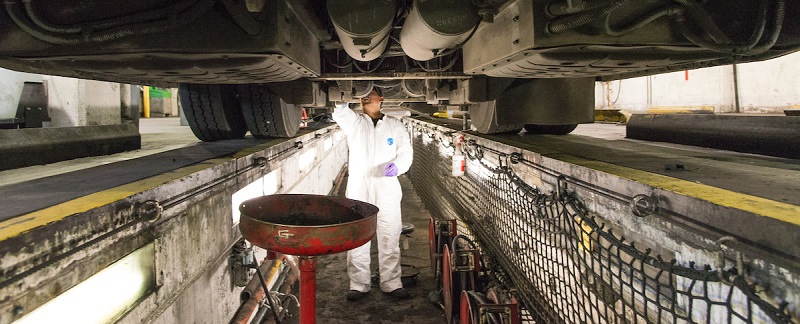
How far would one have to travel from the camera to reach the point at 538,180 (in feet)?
9.21

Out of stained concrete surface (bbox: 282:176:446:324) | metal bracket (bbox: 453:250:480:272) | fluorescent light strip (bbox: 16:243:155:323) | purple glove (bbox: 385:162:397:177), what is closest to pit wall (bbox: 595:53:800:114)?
stained concrete surface (bbox: 282:176:446:324)

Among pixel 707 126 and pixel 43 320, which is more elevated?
pixel 707 126

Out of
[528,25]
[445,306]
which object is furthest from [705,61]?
[445,306]

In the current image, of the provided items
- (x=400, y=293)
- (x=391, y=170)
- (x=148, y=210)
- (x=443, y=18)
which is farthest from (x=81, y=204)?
(x=400, y=293)

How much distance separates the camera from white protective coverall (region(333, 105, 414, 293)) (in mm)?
4082

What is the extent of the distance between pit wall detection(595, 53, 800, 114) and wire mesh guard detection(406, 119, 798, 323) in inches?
209

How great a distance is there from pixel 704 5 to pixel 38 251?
296 cm

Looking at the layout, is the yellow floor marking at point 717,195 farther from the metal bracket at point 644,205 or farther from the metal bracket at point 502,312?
the metal bracket at point 502,312

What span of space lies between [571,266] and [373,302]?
2.05m

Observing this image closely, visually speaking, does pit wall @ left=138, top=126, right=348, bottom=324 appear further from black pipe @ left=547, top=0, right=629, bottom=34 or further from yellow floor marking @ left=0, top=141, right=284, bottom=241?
black pipe @ left=547, top=0, right=629, bottom=34

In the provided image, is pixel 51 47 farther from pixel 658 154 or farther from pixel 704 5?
pixel 658 154

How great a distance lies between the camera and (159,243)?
1.91 meters

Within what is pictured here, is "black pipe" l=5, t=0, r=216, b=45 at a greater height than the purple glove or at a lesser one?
greater

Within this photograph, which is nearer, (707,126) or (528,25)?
(528,25)
